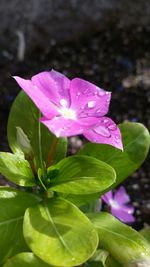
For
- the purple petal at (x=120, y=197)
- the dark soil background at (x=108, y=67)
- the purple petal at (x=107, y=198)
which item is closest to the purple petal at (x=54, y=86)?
the purple petal at (x=107, y=198)

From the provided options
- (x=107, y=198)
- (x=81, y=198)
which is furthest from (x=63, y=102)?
(x=107, y=198)

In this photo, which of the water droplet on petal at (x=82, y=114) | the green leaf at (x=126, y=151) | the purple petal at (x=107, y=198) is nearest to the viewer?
the water droplet on petal at (x=82, y=114)

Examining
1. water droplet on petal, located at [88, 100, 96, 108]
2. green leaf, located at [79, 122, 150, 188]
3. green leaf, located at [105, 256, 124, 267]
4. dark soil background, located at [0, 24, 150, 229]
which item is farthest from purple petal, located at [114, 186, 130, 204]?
water droplet on petal, located at [88, 100, 96, 108]

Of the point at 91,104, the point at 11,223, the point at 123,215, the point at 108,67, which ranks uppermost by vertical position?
the point at 91,104

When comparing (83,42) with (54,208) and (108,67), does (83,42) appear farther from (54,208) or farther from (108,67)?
(54,208)

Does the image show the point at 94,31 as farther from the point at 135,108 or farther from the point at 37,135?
the point at 37,135

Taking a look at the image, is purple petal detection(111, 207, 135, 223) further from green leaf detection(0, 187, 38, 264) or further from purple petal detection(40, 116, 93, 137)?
purple petal detection(40, 116, 93, 137)

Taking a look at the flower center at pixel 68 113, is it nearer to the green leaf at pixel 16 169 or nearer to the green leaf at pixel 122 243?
the green leaf at pixel 16 169
